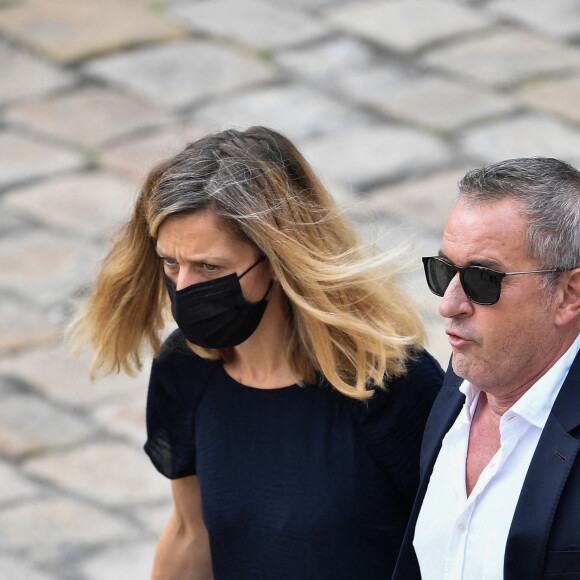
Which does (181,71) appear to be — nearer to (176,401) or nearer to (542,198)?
(176,401)

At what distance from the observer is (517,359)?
7.05 feet

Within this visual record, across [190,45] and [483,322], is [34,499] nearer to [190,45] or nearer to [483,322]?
[483,322]

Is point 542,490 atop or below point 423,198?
below

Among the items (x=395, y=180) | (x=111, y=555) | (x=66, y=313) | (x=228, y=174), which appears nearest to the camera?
(x=228, y=174)

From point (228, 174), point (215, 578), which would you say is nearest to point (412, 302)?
point (228, 174)

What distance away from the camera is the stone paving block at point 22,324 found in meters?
5.60

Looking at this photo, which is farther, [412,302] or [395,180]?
[395,180]

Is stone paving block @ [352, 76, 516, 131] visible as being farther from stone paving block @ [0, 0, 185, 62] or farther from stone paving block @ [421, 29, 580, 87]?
stone paving block @ [0, 0, 185, 62]

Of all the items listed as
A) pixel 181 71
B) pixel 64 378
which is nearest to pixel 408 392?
pixel 64 378

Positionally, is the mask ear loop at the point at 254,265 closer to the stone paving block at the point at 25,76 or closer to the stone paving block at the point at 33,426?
the stone paving block at the point at 33,426

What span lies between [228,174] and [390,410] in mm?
611

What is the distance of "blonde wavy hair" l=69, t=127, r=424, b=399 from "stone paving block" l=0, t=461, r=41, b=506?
2185 millimetres

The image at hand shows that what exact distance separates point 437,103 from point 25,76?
2546 mm

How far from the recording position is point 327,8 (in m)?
7.89
